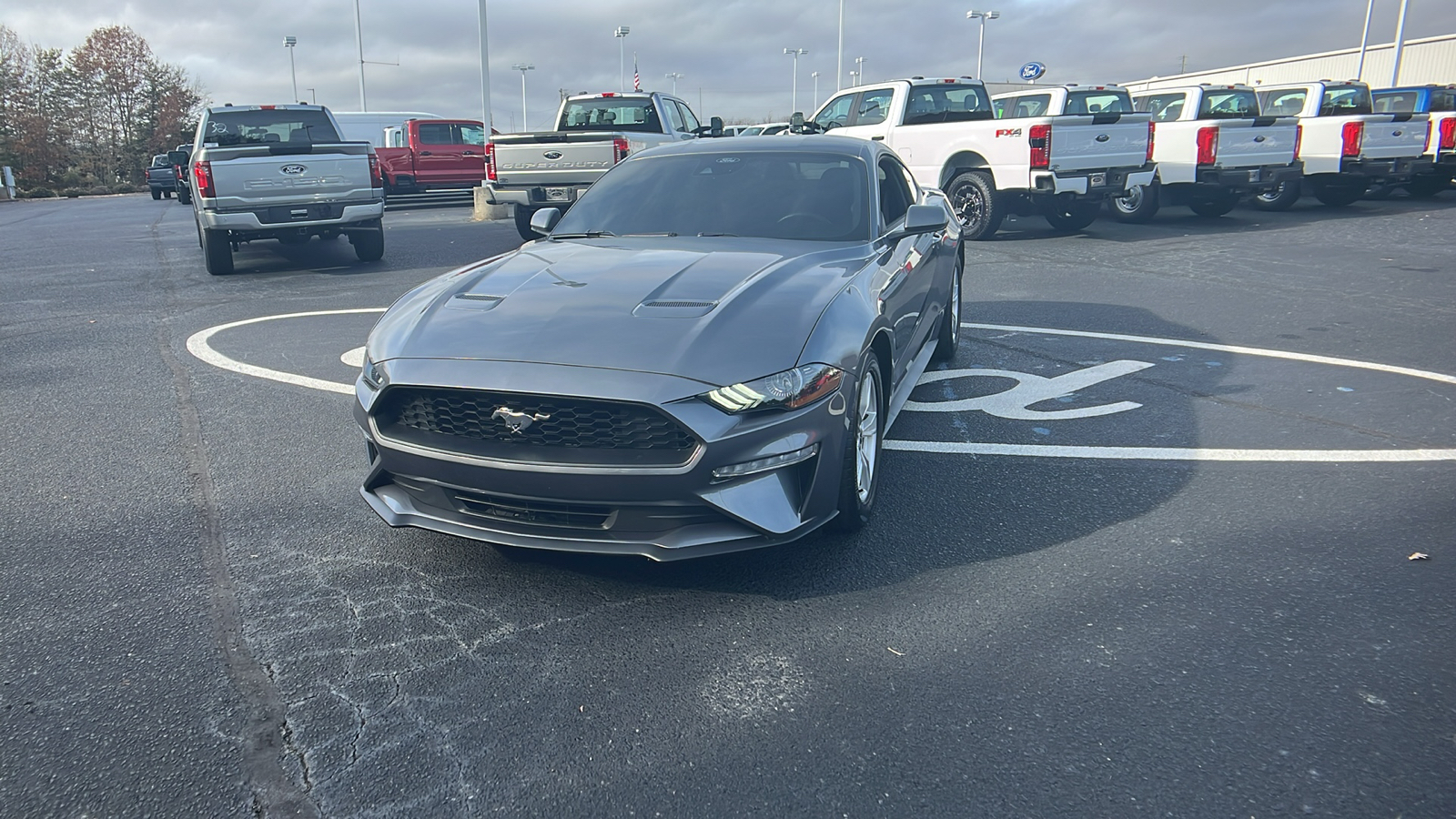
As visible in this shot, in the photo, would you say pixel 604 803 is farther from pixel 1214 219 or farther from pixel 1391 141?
pixel 1391 141

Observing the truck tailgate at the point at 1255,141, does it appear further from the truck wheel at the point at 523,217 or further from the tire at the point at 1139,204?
the truck wheel at the point at 523,217

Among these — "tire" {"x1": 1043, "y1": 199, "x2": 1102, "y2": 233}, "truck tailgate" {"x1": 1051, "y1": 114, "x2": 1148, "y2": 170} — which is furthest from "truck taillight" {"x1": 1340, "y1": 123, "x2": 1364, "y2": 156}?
"truck tailgate" {"x1": 1051, "y1": 114, "x2": 1148, "y2": 170}

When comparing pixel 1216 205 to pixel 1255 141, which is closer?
pixel 1255 141

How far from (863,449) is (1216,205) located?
50.7 ft

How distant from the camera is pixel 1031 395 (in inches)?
237

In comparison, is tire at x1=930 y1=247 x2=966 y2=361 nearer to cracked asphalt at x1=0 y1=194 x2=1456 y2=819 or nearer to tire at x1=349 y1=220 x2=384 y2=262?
cracked asphalt at x1=0 y1=194 x2=1456 y2=819

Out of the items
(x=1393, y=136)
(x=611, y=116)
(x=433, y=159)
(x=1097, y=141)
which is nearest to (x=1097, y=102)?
(x=1097, y=141)

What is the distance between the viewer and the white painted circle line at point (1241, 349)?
6.46 meters

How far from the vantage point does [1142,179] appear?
46.7ft

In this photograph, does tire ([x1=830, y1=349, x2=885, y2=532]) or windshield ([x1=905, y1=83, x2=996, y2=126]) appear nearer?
tire ([x1=830, y1=349, x2=885, y2=532])

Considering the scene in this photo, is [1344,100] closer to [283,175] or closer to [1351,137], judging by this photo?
[1351,137]

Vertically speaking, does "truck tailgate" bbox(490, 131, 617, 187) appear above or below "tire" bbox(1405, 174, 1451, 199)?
above

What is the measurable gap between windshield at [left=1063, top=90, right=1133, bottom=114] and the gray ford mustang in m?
12.3

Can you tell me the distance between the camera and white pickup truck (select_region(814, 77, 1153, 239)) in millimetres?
13109
